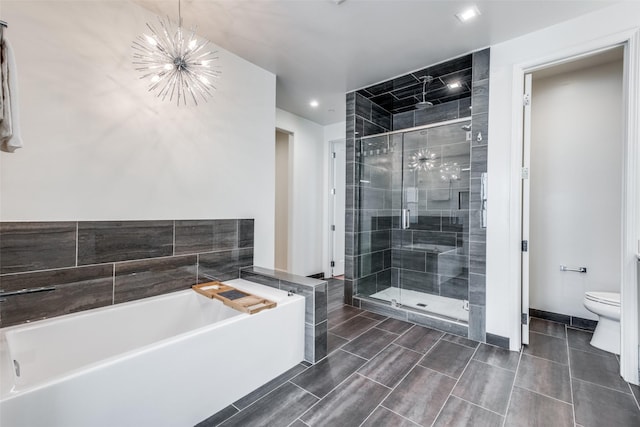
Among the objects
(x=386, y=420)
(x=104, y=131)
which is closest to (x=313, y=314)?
(x=386, y=420)

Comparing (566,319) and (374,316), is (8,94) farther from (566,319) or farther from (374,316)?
(566,319)

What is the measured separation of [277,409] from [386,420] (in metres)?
0.65

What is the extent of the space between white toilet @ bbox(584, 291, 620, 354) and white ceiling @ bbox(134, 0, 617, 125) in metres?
2.37

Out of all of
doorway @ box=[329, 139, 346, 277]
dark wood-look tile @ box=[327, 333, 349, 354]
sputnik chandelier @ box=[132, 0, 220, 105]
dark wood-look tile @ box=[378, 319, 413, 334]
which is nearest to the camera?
sputnik chandelier @ box=[132, 0, 220, 105]

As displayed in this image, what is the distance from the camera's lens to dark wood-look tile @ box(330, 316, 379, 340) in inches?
107

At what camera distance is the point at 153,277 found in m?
2.18

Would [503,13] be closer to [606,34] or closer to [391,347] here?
[606,34]

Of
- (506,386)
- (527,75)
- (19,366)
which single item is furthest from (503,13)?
(19,366)

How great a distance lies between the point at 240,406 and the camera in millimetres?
1714

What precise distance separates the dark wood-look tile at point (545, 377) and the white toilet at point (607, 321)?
61cm

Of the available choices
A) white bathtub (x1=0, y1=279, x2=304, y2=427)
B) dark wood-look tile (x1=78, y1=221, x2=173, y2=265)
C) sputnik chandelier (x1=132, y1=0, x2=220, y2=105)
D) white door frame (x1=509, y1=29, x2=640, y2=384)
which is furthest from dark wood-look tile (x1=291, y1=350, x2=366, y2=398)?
sputnik chandelier (x1=132, y1=0, x2=220, y2=105)

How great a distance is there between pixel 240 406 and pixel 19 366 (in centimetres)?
118

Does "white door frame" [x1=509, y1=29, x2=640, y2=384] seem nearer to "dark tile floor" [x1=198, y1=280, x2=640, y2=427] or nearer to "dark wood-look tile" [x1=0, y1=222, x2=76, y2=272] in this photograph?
"dark tile floor" [x1=198, y1=280, x2=640, y2=427]

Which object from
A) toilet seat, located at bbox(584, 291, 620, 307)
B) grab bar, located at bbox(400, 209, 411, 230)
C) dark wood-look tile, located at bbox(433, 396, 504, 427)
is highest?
grab bar, located at bbox(400, 209, 411, 230)
